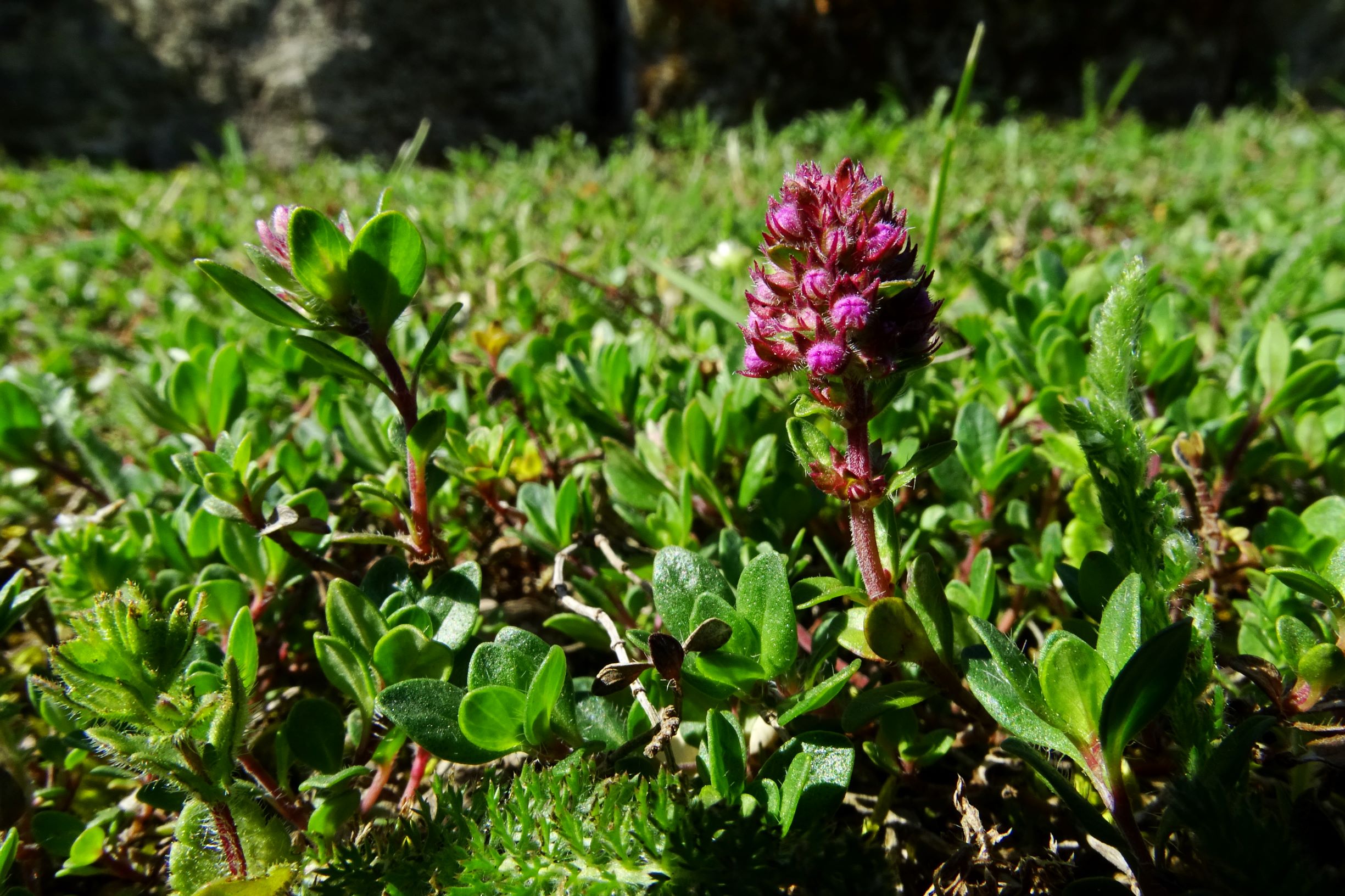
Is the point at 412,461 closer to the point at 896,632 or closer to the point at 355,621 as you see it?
the point at 355,621

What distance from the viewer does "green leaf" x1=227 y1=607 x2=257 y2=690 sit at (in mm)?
1287

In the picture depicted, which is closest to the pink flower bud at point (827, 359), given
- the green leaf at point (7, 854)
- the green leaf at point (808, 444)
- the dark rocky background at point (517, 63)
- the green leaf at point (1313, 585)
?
the green leaf at point (808, 444)

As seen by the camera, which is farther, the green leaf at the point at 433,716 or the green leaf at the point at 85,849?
the green leaf at the point at 85,849

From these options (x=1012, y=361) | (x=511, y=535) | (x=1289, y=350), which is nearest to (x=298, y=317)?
(x=511, y=535)

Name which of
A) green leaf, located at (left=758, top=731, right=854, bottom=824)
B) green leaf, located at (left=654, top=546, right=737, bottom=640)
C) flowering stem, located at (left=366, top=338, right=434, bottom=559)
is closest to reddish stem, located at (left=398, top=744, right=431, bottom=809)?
flowering stem, located at (left=366, top=338, right=434, bottom=559)

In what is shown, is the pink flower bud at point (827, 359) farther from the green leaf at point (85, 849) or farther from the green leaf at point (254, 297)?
the green leaf at point (85, 849)

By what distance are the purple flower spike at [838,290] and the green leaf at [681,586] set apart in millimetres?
348

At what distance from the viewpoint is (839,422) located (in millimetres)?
1193

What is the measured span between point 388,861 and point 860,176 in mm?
1163

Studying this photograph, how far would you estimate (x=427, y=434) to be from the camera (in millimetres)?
1357

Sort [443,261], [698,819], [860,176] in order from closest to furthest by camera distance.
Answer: [698,819], [860,176], [443,261]

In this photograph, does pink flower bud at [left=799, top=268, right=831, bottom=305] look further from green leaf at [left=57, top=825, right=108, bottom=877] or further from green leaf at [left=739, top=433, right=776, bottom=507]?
green leaf at [left=57, top=825, right=108, bottom=877]

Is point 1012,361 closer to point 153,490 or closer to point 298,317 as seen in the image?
point 298,317

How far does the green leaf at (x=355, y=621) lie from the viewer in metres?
1.33
